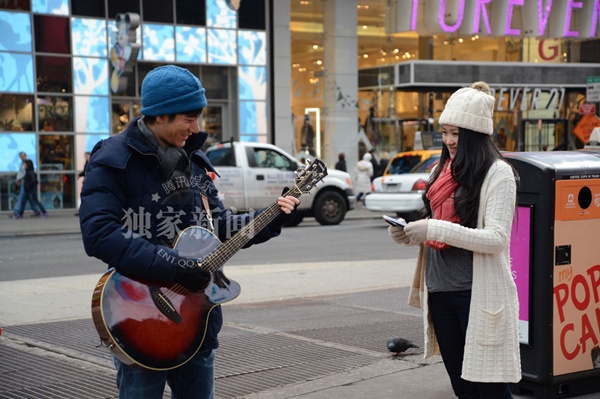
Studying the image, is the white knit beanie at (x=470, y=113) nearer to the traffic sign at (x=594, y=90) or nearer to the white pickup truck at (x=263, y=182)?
the white pickup truck at (x=263, y=182)

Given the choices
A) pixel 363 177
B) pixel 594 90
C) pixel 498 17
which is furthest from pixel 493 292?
pixel 498 17

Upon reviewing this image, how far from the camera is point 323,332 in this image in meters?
7.77

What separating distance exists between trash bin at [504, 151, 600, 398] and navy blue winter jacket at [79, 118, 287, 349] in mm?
2407

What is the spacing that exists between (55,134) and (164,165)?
22064mm

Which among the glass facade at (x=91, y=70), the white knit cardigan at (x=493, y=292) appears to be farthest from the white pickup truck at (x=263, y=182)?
the white knit cardigan at (x=493, y=292)

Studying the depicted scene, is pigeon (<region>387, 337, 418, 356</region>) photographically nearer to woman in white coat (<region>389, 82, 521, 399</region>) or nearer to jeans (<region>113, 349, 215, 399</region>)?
woman in white coat (<region>389, 82, 521, 399</region>)

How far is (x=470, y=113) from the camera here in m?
4.22

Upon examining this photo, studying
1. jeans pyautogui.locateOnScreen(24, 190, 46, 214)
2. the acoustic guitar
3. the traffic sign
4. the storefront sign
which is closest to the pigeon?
the acoustic guitar

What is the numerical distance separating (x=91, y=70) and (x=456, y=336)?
22.1 metres

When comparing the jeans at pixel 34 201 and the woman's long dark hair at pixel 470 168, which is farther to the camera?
the jeans at pixel 34 201

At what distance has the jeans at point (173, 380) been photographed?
334cm

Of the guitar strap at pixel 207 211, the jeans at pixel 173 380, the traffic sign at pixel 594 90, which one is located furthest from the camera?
the traffic sign at pixel 594 90

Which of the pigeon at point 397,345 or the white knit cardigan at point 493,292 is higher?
the white knit cardigan at point 493,292

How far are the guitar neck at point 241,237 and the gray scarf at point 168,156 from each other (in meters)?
0.33
